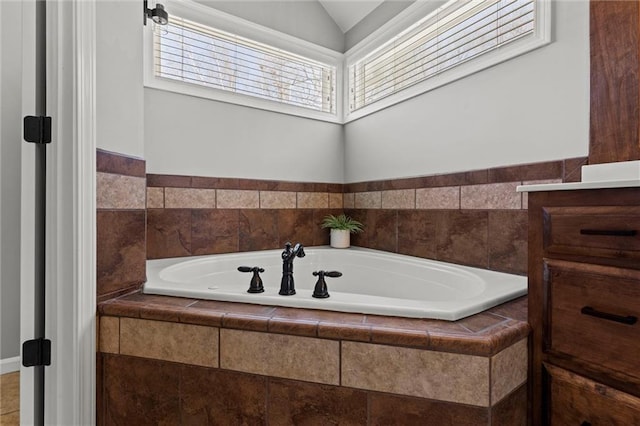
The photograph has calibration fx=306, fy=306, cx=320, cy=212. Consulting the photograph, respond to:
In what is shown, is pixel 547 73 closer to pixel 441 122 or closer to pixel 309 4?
pixel 441 122

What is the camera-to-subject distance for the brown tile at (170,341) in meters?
0.96

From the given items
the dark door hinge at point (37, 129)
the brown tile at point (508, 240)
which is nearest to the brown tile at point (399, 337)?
the brown tile at point (508, 240)

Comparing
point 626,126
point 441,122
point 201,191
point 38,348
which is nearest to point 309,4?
point 441,122

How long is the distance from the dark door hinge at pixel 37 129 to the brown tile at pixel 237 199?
115cm

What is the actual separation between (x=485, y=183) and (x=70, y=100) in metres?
1.87

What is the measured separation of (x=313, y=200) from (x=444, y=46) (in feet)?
4.63

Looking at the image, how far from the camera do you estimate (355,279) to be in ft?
6.93

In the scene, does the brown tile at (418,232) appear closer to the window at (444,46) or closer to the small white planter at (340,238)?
the small white planter at (340,238)

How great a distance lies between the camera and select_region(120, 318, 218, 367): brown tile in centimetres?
96

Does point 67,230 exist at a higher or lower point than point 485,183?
lower

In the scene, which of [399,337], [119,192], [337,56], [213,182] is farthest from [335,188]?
[399,337]

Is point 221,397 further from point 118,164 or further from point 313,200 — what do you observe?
point 313,200

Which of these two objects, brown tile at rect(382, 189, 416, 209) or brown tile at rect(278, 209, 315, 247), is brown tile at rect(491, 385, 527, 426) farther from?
brown tile at rect(278, 209, 315, 247)

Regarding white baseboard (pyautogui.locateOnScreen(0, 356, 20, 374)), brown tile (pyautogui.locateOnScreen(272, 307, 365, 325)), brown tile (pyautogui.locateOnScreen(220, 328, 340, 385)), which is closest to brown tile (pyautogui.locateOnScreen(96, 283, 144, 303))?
brown tile (pyautogui.locateOnScreen(220, 328, 340, 385))
